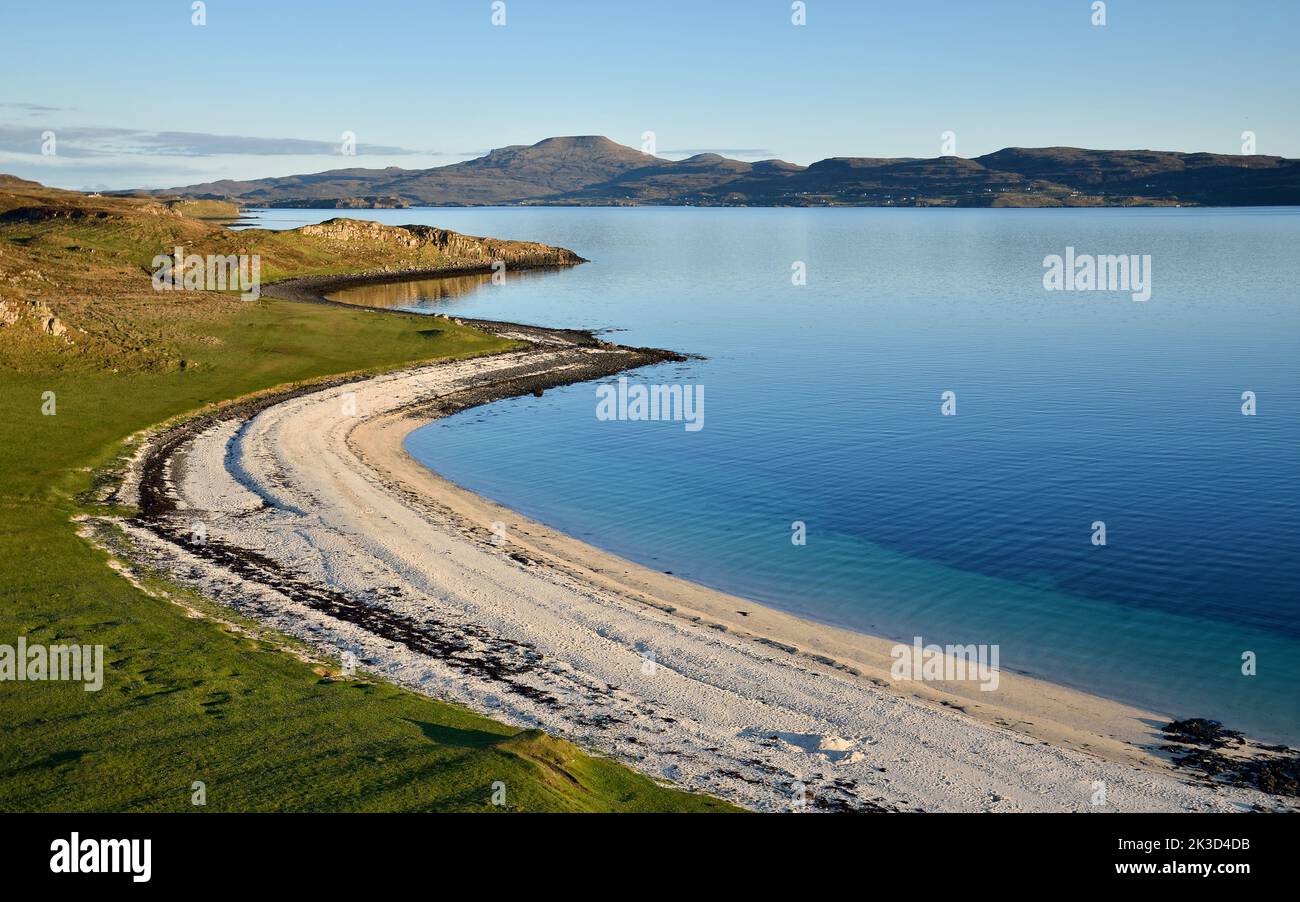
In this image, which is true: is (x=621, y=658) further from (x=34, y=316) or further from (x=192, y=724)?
(x=34, y=316)

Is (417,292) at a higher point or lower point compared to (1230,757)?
higher

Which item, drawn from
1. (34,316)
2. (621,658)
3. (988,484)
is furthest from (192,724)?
(34,316)

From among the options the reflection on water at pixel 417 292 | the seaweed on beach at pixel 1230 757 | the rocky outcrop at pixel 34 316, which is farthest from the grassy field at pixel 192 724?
the reflection on water at pixel 417 292

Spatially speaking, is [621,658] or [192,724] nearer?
[192,724]

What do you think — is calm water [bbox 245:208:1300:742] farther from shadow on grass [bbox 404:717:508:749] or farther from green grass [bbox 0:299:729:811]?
green grass [bbox 0:299:729:811]

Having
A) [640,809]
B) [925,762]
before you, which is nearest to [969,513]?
[925,762]
